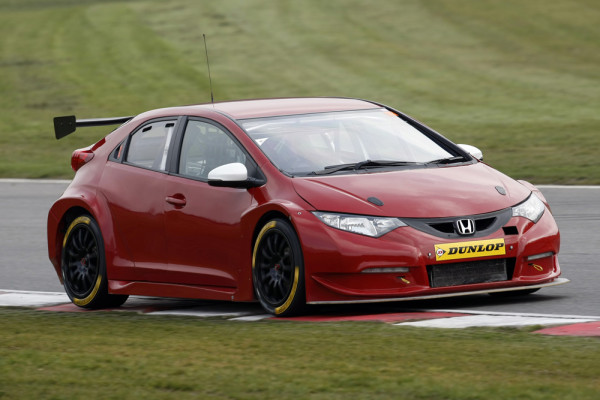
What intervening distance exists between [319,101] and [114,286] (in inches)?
78.8

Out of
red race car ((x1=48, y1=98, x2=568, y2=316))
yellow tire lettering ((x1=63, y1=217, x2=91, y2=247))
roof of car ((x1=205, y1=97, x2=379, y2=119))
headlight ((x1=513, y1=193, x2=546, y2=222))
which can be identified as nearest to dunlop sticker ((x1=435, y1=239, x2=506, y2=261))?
red race car ((x1=48, y1=98, x2=568, y2=316))

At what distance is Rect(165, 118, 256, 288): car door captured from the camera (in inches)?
357

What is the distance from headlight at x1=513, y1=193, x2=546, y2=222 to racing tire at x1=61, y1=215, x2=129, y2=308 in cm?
307

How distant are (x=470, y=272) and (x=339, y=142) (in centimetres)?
149

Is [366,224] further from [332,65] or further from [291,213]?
[332,65]

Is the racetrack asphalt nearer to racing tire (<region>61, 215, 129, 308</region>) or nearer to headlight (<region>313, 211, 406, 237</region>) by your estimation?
racing tire (<region>61, 215, 129, 308</region>)

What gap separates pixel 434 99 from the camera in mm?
28172

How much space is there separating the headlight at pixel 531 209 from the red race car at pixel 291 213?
0.01 meters

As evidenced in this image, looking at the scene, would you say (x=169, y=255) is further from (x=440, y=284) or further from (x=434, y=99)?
(x=434, y=99)

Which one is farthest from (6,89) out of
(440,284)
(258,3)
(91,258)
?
(440,284)

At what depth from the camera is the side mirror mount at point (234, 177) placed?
894 cm

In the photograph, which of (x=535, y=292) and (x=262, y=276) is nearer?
(x=262, y=276)

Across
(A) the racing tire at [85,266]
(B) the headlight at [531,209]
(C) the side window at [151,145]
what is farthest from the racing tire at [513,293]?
(A) the racing tire at [85,266]

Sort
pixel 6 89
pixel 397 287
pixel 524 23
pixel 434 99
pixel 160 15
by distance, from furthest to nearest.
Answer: pixel 160 15 → pixel 524 23 → pixel 6 89 → pixel 434 99 → pixel 397 287
